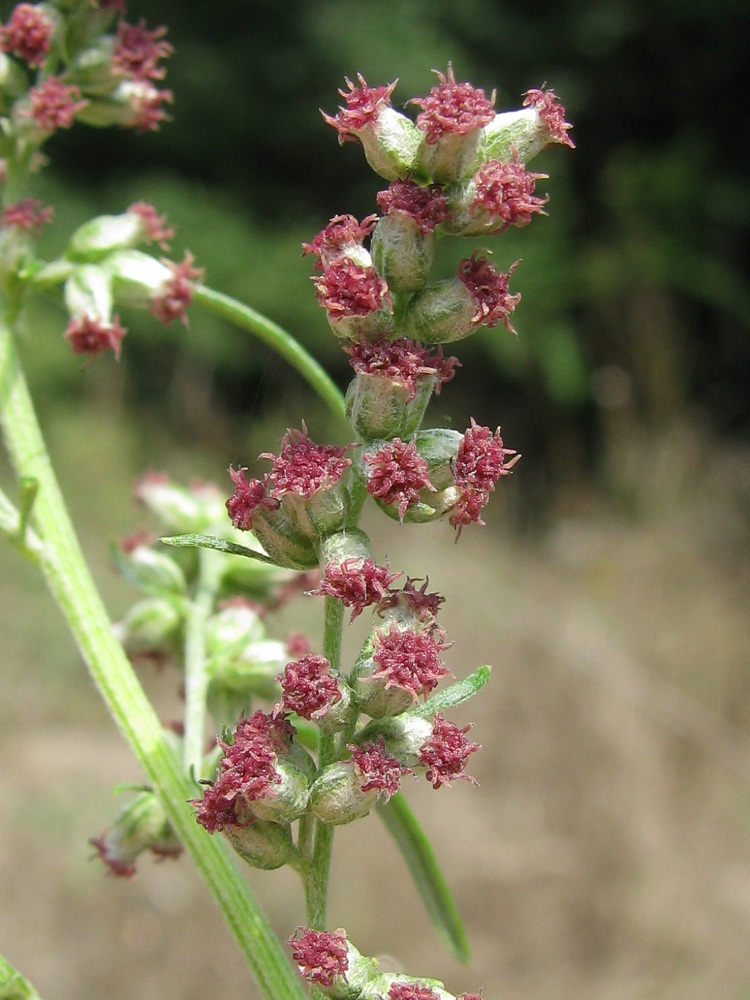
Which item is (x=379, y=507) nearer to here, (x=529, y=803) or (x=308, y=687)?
Result: (x=308, y=687)

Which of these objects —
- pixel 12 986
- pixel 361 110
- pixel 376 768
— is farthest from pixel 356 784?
pixel 361 110

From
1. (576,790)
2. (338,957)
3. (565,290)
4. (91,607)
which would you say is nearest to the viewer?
(338,957)

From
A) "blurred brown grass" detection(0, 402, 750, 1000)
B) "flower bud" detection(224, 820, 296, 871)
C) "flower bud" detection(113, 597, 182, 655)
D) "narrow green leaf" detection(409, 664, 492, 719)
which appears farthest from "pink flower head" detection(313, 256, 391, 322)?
"blurred brown grass" detection(0, 402, 750, 1000)

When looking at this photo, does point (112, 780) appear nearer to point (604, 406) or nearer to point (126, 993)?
point (126, 993)

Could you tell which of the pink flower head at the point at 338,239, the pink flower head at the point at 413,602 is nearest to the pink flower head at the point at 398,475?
the pink flower head at the point at 413,602

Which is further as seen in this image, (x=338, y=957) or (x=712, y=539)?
(x=712, y=539)

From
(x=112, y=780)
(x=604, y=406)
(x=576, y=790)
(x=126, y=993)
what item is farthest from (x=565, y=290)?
(x=126, y=993)
